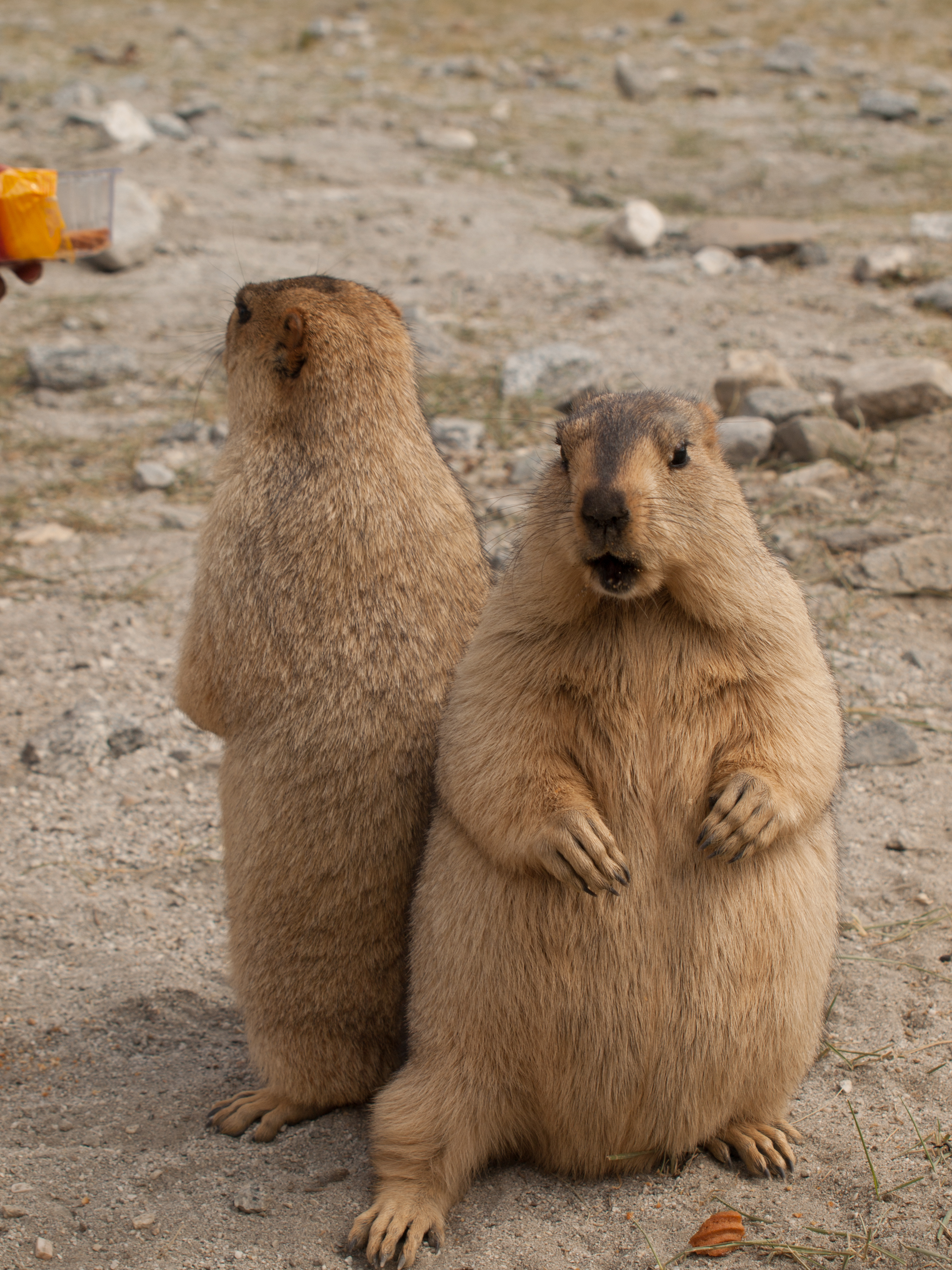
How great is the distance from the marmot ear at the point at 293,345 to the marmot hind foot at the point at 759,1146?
2.49 meters

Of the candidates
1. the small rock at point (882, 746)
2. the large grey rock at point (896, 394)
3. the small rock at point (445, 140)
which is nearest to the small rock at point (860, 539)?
the large grey rock at point (896, 394)

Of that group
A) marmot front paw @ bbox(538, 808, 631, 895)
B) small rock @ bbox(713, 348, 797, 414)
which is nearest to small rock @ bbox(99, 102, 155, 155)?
small rock @ bbox(713, 348, 797, 414)

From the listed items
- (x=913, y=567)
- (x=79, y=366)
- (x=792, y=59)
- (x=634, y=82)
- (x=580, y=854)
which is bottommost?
(x=79, y=366)

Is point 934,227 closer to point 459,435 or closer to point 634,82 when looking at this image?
point 459,435

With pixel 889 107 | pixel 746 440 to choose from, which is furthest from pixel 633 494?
pixel 889 107

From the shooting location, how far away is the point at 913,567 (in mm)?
6363

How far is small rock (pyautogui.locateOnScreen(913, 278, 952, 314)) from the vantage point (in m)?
9.28

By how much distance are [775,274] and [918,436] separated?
3.35 m

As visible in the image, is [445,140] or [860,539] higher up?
[445,140]

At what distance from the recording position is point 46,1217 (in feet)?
10.2

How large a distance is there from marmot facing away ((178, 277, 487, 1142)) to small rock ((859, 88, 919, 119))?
12801mm

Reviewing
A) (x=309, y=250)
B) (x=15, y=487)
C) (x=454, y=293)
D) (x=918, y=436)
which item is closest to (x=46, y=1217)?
(x=15, y=487)

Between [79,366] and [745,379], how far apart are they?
4.46 metres

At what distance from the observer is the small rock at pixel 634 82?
1584cm
